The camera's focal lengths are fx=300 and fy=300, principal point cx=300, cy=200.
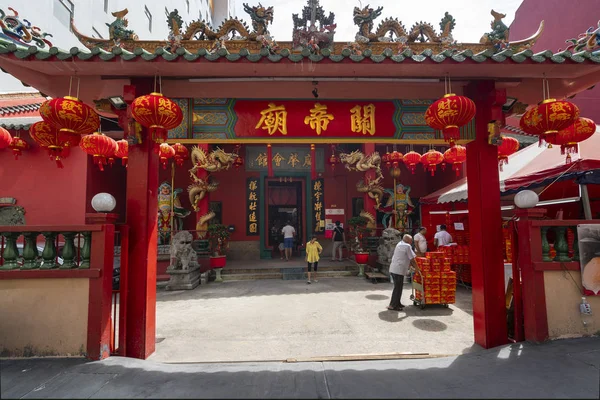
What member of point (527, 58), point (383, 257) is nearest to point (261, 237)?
point (383, 257)

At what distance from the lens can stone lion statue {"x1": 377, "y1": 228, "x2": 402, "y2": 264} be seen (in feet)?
31.2

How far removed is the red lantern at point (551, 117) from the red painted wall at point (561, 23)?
8.14 m

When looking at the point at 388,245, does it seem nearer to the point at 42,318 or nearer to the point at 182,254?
the point at 182,254

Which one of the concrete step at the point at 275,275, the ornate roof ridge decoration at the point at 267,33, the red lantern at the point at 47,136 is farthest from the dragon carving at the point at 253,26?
the concrete step at the point at 275,275

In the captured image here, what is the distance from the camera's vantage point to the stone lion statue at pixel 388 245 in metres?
9.51

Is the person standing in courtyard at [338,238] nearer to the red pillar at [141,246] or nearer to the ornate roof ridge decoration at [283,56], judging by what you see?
the red pillar at [141,246]

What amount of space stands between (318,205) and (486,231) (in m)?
9.00

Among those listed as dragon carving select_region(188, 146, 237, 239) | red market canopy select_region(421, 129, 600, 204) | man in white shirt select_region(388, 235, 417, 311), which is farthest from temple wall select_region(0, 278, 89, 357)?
red market canopy select_region(421, 129, 600, 204)

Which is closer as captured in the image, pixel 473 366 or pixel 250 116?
pixel 473 366

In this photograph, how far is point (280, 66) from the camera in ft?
11.9

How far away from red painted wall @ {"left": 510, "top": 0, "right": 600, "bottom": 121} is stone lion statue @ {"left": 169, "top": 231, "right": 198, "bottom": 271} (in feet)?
43.7

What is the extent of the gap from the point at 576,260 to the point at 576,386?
5.41ft

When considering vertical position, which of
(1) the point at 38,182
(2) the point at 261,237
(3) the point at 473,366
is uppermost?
(1) the point at 38,182

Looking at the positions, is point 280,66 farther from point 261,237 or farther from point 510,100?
point 261,237
